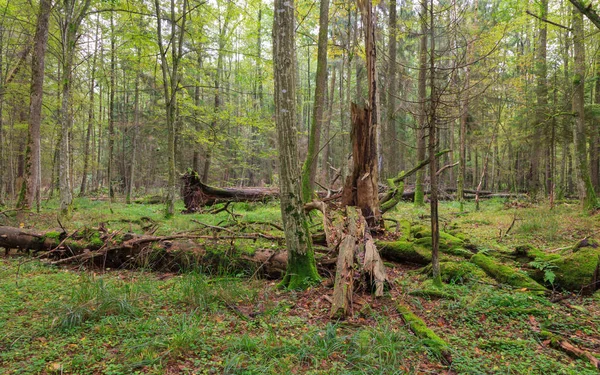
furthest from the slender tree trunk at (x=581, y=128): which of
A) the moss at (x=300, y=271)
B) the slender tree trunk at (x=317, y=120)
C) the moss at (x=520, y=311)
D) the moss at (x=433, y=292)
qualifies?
the moss at (x=300, y=271)

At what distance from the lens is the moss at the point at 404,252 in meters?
5.78

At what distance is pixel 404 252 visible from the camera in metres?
6.03

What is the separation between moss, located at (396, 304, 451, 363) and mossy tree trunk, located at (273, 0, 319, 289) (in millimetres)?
1424

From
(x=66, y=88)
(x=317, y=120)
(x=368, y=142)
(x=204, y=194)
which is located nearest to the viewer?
(x=368, y=142)

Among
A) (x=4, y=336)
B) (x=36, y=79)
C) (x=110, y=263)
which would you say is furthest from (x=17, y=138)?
(x=4, y=336)

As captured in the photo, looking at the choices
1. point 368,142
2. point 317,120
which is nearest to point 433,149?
point 368,142

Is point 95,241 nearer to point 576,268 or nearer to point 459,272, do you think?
point 459,272

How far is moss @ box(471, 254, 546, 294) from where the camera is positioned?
4.47 m

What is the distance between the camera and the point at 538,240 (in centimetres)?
733

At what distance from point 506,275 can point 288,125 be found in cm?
406

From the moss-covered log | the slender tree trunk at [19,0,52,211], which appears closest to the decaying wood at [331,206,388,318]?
the moss-covered log

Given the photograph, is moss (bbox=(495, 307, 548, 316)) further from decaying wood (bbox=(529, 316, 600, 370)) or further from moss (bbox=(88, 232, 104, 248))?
moss (bbox=(88, 232, 104, 248))

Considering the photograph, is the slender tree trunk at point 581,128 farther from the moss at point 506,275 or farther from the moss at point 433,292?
the moss at point 433,292

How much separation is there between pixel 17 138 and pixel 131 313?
18.1 meters
